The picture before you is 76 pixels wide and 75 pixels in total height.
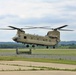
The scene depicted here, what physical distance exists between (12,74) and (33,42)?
72.1 m

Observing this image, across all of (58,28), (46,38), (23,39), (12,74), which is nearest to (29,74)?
(12,74)

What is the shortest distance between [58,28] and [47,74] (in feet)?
278

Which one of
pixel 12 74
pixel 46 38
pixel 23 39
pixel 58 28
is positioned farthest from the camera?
pixel 58 28

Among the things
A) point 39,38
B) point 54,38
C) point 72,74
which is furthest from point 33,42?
point 72,74

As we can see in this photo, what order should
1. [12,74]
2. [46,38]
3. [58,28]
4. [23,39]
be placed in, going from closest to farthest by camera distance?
[12,74] → [23,39] → [46,38] → [58,28]

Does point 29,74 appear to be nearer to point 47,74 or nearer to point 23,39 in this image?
point 47,74

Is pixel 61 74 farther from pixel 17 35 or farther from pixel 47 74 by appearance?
pixel 17 35

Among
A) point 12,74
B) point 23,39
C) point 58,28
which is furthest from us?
point 58,28

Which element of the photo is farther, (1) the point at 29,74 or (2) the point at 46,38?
(2) the point at 46,38

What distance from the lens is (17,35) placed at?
316 feet

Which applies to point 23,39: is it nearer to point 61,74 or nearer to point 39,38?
point 39,38

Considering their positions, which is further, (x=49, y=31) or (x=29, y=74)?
(x=49, y=31)

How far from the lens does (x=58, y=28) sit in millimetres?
112375

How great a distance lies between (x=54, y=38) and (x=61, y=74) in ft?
262
